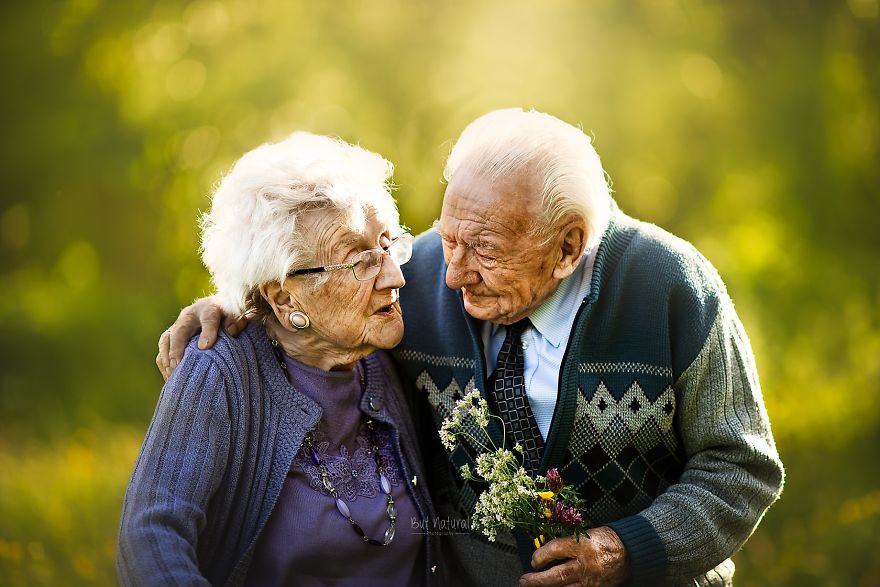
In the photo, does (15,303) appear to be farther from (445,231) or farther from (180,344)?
(445,231)

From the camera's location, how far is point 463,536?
269cm

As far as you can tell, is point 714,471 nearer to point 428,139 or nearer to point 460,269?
point 460,269

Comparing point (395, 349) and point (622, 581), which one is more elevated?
point (395, 349)

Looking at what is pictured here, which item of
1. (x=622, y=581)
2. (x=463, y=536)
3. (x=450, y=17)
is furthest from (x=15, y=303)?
(x=622, y=581)

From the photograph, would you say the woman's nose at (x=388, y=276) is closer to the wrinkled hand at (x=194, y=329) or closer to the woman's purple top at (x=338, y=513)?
the woman's purple top at (x=338, y=513)

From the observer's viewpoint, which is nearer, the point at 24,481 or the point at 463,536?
the point at 463,536

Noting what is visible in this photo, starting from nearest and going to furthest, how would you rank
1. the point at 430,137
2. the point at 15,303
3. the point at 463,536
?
the point at 463,536 → the point at 430,137 → the point at 15,303

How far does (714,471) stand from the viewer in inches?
96.9

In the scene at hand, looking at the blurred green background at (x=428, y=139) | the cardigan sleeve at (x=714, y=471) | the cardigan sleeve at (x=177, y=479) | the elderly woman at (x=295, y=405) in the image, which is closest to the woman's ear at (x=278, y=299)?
the elderly woman at (x=295, y=405)

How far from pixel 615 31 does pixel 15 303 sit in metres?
4.27

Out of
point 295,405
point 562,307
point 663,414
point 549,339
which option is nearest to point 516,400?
point 549,339

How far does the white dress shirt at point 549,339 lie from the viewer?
2.55 metres

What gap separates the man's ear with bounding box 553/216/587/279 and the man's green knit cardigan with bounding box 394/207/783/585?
8 centimetres

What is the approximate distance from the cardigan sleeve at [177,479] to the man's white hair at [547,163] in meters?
0.97
